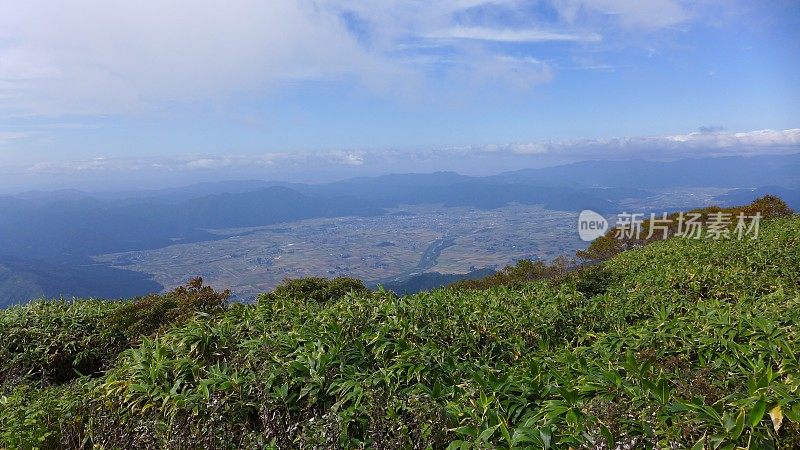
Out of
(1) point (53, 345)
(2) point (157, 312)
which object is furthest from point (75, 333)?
(2) point (157, 312)

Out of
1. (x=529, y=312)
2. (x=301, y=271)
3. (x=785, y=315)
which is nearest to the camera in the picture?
(x=785, y=315)

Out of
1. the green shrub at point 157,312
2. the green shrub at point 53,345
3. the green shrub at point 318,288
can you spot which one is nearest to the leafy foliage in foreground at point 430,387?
the green shrub at point 53,345

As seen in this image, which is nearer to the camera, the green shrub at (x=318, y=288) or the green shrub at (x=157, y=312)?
the green shrub at (x=157, y=312)

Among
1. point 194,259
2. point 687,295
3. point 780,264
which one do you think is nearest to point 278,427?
point 687,295

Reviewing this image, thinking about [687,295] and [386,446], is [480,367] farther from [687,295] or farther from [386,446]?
[687,295]

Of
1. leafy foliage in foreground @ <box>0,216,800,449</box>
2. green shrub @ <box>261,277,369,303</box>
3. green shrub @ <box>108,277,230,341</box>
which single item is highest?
leafy foliage in foreground @ <box>0,216,800,449</box>

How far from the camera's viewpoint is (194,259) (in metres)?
111

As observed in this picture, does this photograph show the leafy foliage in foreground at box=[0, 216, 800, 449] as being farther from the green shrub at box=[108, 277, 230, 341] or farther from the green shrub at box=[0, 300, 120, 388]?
the green shrub at box=[108, 277, 230, 341]

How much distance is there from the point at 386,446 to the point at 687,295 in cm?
603

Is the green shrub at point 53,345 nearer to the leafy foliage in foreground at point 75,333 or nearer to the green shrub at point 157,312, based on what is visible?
the leafy foliage in foreground at point 75,333

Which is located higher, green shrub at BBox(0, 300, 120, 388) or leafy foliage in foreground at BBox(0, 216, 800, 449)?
leafy foliage in foreground at BBox(0, 216, 800, 449)

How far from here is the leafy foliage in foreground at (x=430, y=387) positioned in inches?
92.5

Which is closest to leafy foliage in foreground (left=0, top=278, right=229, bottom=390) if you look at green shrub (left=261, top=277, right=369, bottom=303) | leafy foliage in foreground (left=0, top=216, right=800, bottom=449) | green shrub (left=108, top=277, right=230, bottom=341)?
green shrub (left=108, top=277, right=230, bottom=341)

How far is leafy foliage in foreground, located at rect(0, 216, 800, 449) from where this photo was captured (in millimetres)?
2350
